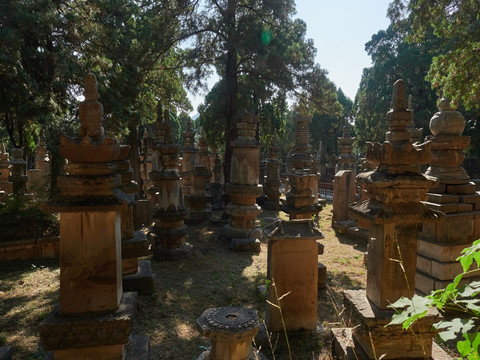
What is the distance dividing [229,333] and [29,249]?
6.50 meters

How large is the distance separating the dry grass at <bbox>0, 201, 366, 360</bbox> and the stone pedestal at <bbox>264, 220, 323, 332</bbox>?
225mm

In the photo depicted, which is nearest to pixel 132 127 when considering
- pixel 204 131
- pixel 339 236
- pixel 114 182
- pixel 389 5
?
pixel 204 131

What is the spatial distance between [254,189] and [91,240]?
5792 millimetres

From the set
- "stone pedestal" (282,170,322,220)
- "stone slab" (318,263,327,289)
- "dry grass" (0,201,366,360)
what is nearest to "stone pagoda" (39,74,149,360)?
"dry grass" (0,201,366,360)

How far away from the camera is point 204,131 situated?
52.1ft

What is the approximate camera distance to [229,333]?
3.07 m

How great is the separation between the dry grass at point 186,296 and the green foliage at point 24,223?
28.7 inches

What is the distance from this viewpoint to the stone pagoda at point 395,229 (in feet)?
9.83

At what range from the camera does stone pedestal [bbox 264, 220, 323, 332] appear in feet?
13.8

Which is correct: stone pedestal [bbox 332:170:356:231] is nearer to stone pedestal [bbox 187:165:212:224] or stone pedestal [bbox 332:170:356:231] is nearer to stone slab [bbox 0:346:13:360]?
stone pedestal [bbox 187:165:212:224]

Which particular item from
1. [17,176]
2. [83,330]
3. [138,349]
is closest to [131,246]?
[138,349]

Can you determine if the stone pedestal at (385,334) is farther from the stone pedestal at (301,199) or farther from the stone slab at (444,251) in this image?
the stone slab at (444,251)

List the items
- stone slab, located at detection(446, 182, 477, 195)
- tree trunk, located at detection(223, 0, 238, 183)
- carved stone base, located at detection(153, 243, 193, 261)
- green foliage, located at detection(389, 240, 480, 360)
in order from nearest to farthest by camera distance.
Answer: green foliage, located at detection(389, 240, 480, 360) < stone slab, located at detection(446, 182, 477, 195) < carved stone base, located at detection(153, 243, 193, 261) < tree trunk, located at detection(223, 0, 238, 183)

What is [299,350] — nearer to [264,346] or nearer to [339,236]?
[264,346]
